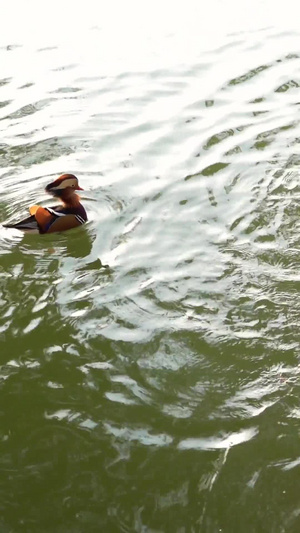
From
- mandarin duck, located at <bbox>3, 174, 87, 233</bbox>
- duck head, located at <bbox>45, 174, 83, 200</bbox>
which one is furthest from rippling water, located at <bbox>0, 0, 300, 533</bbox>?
duck head, located at <bbox>45, 174, 83, 200</bbox>

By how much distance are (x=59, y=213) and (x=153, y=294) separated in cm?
129

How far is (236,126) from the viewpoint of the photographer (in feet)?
26.4

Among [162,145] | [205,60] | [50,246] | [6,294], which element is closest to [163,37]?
[205,60]

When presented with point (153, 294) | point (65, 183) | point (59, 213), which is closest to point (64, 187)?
point (65, 183)

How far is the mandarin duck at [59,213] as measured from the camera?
20.7ft

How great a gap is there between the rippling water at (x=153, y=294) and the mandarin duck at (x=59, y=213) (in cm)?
12

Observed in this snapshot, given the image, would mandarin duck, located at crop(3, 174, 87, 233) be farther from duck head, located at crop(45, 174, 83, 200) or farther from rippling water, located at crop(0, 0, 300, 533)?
rippling water, located at crop(0, 0, 300, 533)

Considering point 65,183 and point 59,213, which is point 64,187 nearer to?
point 65,183

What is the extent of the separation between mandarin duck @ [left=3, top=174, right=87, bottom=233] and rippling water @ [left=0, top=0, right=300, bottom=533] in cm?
12

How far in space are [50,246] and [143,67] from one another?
4022mm

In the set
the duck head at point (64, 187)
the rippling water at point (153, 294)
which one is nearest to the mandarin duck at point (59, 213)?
the duck head at point (64, 187)

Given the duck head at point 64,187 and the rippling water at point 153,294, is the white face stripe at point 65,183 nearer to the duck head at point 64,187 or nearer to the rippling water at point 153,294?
the duck head at point 64,187

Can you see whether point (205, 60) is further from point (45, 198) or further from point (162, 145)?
point (45, 198)

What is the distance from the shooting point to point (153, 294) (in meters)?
5.56
